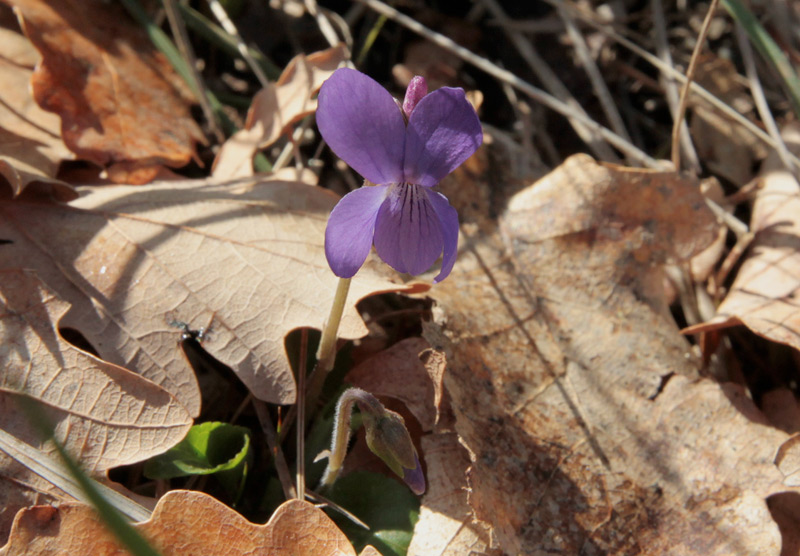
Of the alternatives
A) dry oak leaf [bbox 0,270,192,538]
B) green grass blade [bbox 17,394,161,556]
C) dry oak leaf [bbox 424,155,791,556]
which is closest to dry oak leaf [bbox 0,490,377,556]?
dry oak leaf [bbox 0,270,192,538]

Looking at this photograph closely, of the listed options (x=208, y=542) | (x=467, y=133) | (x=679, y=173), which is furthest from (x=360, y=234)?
(x=679, y=173)

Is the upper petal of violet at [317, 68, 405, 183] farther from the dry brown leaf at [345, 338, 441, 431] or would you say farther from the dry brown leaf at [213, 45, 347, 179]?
the dry brown leaf at [213, 45, 347, 179]

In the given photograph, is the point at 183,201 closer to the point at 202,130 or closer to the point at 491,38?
the point at 202,130

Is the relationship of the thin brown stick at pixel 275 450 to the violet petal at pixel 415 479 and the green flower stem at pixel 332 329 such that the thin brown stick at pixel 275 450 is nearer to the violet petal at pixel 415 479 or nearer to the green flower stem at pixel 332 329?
the green flower stem at pixel 332 329

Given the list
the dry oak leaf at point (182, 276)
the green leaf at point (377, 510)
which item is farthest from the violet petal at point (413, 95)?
the green leaf at point (377, 510)

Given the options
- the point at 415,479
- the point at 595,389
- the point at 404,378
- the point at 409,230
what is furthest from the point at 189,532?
the point at 595,389

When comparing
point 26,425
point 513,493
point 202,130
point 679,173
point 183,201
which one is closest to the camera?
point 26,425
